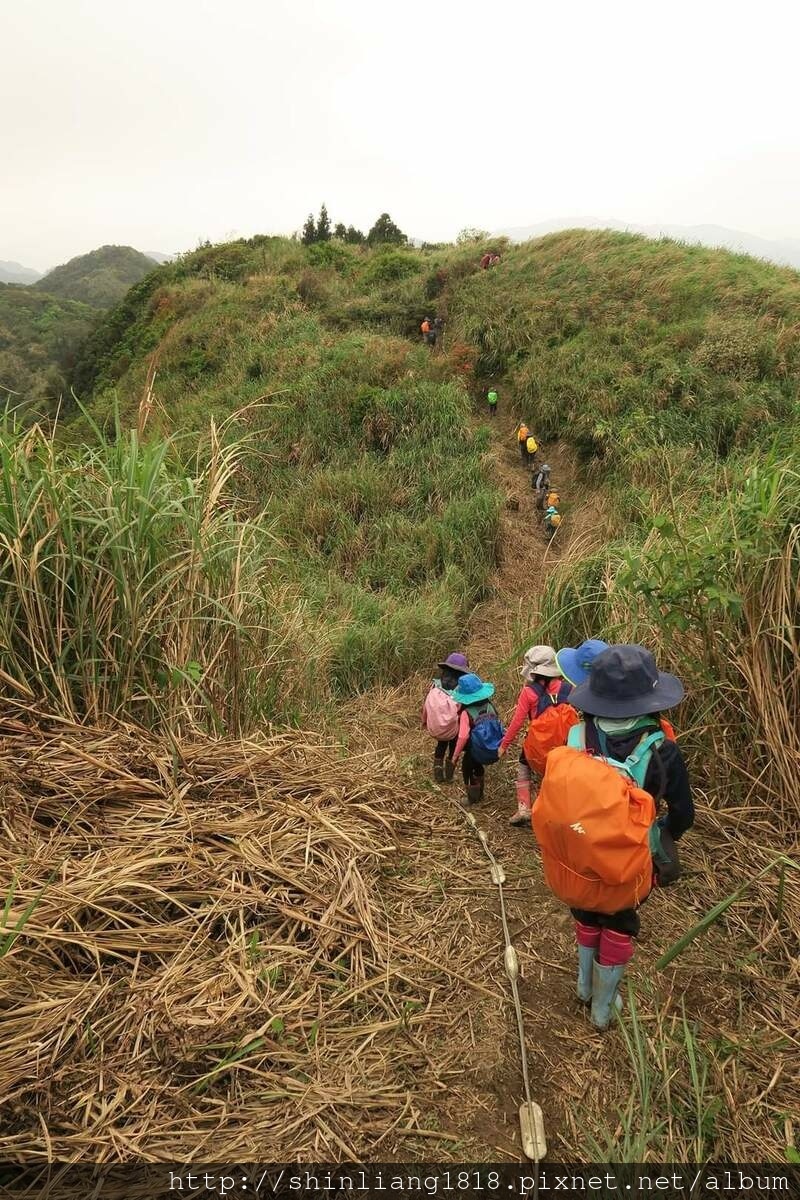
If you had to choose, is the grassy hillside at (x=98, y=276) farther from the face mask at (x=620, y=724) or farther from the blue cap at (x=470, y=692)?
the face mask at (x=620, y=724)

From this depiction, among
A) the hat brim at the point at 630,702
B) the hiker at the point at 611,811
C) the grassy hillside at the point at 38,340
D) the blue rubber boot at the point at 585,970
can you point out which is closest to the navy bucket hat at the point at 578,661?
the hiker at the point at 611,811

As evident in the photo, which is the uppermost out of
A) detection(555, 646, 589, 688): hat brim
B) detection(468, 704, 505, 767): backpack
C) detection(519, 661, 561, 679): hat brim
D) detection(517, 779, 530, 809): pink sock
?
detection(555, 646, 589, 688): hat brim

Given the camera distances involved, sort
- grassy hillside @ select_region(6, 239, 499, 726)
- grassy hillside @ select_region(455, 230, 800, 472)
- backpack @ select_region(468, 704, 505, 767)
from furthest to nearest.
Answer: grassy hillside @ select_region(455, 230, 800, 472) < backpack @ select_region(468, 704, 505, 767) < grassy hillside @ select_region(6, 239, 499, 726)

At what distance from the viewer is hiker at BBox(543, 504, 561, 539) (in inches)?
310

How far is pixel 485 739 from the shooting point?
3080 millimetres

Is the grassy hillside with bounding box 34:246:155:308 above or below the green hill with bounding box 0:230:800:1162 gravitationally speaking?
above

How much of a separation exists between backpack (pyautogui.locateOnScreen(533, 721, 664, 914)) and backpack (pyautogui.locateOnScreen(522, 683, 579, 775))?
1005 mm

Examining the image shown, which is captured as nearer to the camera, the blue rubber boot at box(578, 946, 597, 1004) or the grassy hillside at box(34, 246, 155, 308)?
the blue rubber boot at box(578, 946, 597, 1004)

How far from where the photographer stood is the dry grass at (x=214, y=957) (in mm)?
1311

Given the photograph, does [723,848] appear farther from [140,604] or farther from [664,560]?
[140,604]

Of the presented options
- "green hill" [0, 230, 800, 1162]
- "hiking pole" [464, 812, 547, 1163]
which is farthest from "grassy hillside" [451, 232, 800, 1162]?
"hiking pole" [464, 812, 547, 1163]

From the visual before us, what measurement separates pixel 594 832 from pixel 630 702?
0.44 metres

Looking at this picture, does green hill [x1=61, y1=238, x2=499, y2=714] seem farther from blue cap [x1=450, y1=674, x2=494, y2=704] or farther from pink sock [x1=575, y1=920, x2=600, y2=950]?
pink sock [x1=575, y1=920, x2=600, y2=950]

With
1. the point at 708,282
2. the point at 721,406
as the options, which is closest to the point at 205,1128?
the point at 721,406
